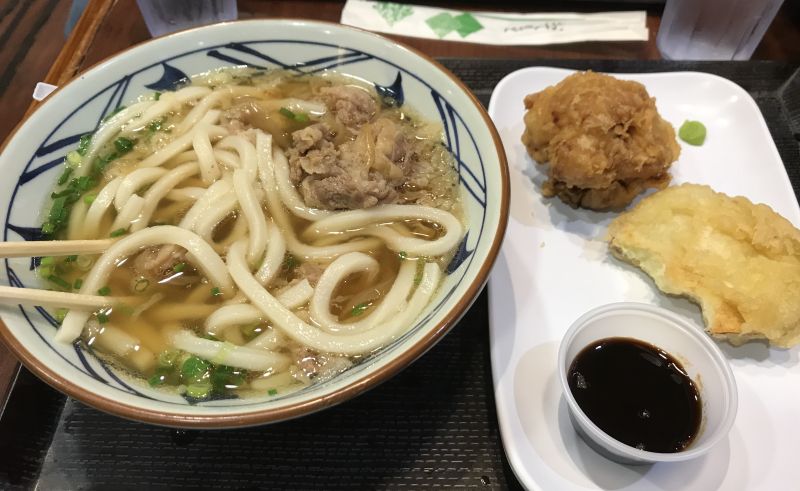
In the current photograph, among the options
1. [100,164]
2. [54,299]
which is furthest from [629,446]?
[100,164]

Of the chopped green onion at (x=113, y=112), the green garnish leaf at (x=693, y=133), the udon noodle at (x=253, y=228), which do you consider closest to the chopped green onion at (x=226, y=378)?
the udon noodle at (x=253, y=228)

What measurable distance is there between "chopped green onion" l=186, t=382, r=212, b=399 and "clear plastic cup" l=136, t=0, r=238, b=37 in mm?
2336

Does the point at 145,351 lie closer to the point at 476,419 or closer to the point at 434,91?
the point at 476,419

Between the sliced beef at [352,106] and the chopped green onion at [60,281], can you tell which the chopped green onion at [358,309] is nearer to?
the sliced beef at [352,106]

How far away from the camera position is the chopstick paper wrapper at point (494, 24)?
10.5ft

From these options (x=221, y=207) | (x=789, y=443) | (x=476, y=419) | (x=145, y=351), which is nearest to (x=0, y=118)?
(x=221, y=207)

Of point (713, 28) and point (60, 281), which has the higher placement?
point (60, 281)

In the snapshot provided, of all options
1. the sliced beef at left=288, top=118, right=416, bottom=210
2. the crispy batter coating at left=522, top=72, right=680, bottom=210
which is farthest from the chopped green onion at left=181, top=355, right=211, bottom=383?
the crispy batter coating at left=522, top=72, right=680, bottom=210

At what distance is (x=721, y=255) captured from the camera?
6.97 ft

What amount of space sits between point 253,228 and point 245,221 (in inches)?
3.3

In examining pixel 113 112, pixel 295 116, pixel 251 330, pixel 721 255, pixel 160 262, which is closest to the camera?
pixel 251 330

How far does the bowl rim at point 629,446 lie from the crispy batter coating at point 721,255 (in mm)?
204

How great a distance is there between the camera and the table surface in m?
2.89

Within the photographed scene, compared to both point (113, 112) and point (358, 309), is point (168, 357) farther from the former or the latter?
point (113, 112)
